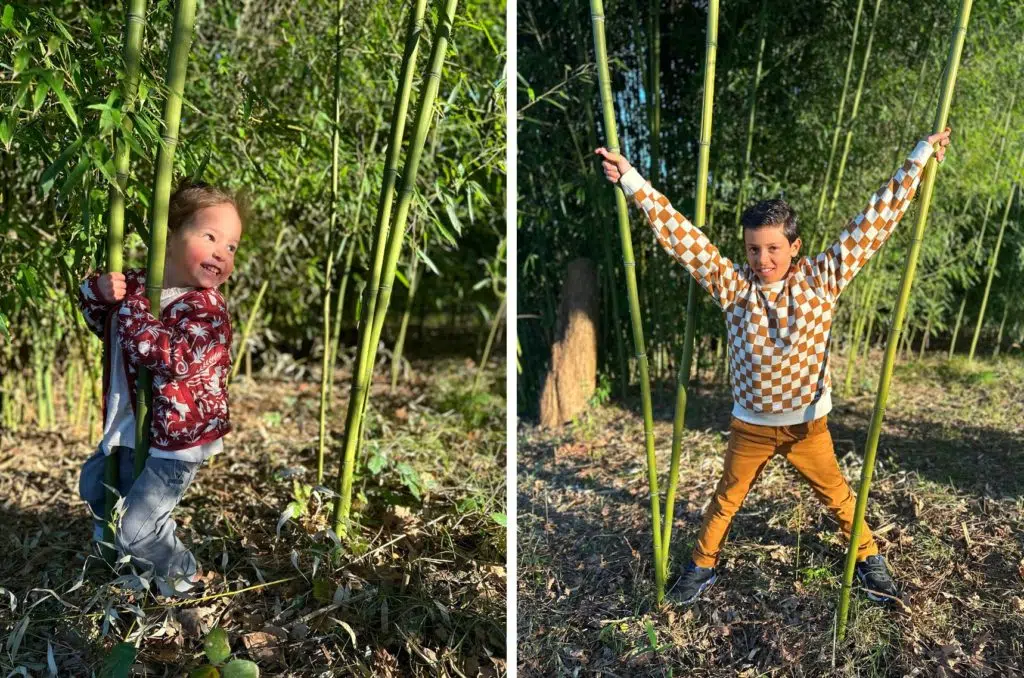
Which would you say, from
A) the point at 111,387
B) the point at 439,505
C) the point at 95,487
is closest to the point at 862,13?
the point at 439,505

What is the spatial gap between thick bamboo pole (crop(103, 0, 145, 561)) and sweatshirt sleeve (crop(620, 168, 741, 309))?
911mm

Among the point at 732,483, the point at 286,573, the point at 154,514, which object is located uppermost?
the point at 732,483

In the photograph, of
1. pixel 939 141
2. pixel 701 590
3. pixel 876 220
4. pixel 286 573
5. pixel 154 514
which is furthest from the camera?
pixel 286 573

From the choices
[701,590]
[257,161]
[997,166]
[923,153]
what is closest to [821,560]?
[701,590]

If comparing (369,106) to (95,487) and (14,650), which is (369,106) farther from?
(14,650)

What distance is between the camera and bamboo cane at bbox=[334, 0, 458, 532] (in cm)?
162

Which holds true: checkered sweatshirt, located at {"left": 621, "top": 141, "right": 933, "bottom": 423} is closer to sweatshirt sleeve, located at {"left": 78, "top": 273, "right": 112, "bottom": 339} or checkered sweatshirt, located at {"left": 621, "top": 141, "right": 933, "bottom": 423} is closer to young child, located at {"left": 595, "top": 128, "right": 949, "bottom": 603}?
young child, located at {"left": 595, "top": 128, "right": 949, "bottom": 603}

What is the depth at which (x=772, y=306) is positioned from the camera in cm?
138

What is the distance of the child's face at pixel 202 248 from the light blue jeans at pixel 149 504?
0.38 m

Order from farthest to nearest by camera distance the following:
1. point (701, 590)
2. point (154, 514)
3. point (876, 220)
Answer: point (154, 514)
point (701, 590)
point (876, 220)

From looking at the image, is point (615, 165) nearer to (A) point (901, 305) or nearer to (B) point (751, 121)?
(A) point (901, 305)

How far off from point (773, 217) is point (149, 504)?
1357mm

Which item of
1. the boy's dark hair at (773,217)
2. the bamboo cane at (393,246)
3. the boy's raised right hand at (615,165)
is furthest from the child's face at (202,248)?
the boy's dark hair at (773,217)

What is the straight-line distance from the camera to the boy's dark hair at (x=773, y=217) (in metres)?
1.33
